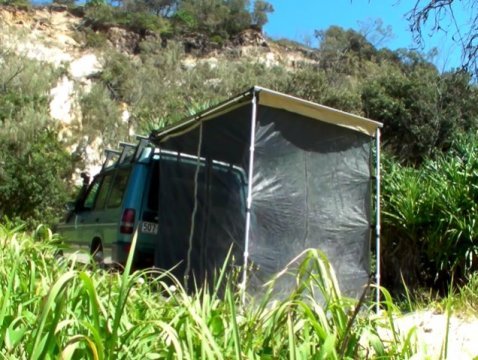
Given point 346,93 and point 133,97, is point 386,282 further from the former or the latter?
point 133,97

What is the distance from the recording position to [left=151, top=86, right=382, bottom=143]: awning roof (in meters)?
6.83

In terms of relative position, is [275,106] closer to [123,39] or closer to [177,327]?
[177,327]

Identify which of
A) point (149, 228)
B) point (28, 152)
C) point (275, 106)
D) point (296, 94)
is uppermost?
point (296, 94)

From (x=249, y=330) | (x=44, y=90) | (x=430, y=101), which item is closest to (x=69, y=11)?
(x=44, y=90)

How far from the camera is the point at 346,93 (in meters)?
23.0

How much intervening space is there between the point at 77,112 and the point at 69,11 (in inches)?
645

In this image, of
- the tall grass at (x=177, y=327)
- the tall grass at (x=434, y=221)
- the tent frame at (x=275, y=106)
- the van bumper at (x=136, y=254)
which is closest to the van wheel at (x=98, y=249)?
the van bumper at (x=136, y=254)

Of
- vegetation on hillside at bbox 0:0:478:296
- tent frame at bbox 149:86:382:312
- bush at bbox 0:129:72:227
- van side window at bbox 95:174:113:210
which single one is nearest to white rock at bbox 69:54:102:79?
vegetation on hillside at bbox 0:0:478:296

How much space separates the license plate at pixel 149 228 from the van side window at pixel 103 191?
111 centimetres

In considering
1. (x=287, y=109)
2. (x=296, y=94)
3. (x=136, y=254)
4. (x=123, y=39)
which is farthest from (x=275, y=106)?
(x=123, y=39)

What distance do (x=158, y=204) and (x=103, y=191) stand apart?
1.53m

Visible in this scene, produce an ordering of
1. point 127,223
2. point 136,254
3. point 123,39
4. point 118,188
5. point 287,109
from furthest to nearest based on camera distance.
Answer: point 123,39 → point 118,188 → point 136,254 → point 127,223 → point 287,109

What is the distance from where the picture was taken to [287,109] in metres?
7.09

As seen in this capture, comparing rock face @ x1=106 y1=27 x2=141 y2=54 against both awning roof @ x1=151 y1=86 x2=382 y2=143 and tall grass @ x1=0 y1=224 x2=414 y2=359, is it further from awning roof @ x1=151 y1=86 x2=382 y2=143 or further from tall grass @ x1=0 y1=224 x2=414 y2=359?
tall grass @ x1=0 y1=224 x2=414 y2=359
